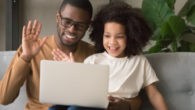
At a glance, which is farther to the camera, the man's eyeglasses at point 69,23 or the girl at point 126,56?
the man's eyeglasses at point 69,23

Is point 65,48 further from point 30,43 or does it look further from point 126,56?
point 126,56

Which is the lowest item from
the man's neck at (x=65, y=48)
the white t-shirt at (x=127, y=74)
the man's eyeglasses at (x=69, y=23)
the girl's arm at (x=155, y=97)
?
the girl's arm at (x=155, y=97)

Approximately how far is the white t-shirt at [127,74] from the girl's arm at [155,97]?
0.03m

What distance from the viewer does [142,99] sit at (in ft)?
4.75

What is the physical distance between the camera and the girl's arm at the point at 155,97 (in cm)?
132

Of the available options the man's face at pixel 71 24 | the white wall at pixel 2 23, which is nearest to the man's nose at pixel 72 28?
the man's face at pixel 71 24

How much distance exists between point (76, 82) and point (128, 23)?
1.62 ft

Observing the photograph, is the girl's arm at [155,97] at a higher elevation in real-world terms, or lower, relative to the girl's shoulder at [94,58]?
lower

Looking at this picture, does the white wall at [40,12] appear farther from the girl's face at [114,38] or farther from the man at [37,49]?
the girl's face at [114,38]

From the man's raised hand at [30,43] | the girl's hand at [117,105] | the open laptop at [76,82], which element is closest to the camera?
the open laptop at [76,82]

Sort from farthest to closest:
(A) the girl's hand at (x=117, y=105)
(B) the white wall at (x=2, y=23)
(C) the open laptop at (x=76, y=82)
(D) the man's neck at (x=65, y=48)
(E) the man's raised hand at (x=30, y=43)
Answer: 1. (B) the white wall at (x=2, y=23)
2. (D) the man's neck at (x=65, y=48)
3. (E) the man's raised hand at (x=30, y=43)
4. (A) the girl's hand at (x=117, y=105)
5. (C) the open laptop at (x=76, y=82)

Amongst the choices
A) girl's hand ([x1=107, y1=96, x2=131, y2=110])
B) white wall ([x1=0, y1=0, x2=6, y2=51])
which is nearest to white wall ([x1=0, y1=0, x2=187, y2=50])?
white wall ([x1=0, y1=0, x2=6, y2=51])

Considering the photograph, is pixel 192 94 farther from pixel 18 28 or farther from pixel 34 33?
pixel 18 28

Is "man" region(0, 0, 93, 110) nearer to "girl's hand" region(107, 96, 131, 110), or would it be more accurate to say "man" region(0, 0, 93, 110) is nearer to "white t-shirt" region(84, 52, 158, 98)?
"white t-shirt" region(84, 52, 158, 98)
